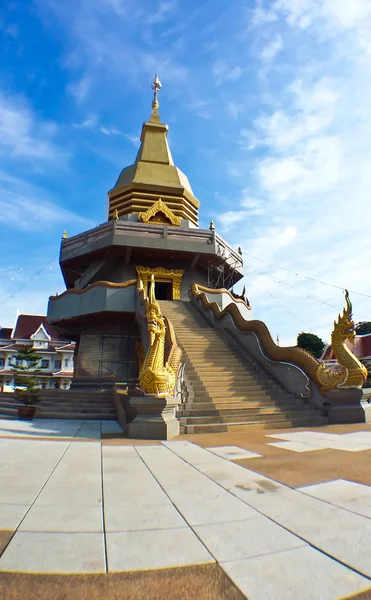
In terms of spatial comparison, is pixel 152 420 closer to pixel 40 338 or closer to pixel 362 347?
pixel 362 347

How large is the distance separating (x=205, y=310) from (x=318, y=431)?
33.9 feet

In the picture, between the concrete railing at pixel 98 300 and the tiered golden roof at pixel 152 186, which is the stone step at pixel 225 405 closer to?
the concrete railing at pixel 98 300

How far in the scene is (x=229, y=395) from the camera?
9891 mm

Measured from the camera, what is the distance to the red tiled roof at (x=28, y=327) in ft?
145

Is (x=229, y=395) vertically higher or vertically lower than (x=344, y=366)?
lower

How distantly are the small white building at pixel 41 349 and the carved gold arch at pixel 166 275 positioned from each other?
897 inches

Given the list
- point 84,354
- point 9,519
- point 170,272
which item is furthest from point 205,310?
point 9,519

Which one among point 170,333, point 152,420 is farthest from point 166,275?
point 152,420

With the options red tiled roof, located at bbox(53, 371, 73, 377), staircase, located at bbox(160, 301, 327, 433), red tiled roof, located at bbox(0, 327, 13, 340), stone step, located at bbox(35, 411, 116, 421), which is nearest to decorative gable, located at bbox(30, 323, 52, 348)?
red tiled roof, located at bbox(0, 327, 13, 340)

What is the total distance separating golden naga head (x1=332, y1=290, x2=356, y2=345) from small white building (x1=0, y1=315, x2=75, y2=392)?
34368mm

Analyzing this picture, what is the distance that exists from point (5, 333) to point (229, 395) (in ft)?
136

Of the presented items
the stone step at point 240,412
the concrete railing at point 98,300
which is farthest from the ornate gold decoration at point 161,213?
the stone step at point 240,412

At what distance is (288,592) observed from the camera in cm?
206

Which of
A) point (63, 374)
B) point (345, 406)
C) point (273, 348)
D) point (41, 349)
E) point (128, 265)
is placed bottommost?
point (345, 406)
